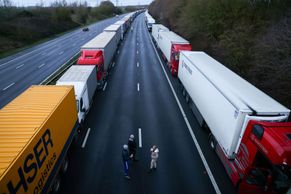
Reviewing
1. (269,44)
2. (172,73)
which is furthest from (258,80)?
(172,73)

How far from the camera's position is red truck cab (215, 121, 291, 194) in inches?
325

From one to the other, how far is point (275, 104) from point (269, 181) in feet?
13.2

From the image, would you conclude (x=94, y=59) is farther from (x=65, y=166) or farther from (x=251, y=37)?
(x=251, y=37)

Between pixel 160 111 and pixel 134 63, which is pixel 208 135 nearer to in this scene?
pixel 160 111

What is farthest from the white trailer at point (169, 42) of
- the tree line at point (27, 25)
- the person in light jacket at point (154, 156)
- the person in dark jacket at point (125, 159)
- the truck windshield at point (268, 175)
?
the tree line at point (27, 25)

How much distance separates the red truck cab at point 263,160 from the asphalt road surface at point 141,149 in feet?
5.27

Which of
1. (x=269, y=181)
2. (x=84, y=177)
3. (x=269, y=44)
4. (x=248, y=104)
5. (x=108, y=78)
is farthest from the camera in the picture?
(x=108, y=78)

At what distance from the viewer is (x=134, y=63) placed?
3403 centimetres

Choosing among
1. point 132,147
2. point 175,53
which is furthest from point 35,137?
point 175,53

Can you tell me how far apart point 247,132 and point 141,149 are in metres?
6.67

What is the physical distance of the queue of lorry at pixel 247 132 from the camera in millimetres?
8531

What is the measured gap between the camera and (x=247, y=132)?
32.9ft

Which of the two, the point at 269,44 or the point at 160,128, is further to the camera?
the point at 269,44

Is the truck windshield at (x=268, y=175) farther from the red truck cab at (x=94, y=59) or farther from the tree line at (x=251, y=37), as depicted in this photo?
the red truck cab at (x=94, y=59)
